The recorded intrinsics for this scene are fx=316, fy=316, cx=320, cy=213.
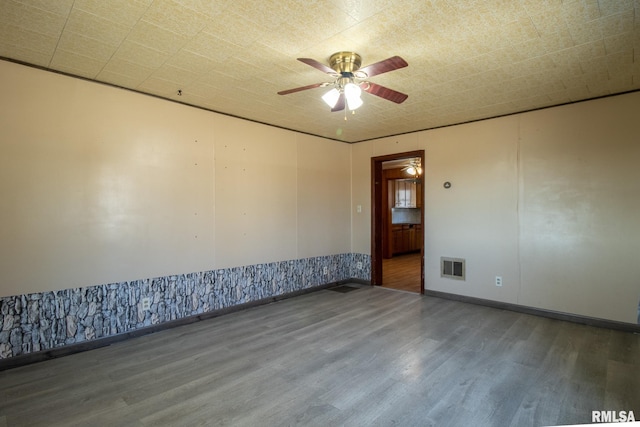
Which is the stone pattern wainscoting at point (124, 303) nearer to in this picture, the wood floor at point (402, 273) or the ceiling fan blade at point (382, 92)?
the wood floor at point (402, 273)

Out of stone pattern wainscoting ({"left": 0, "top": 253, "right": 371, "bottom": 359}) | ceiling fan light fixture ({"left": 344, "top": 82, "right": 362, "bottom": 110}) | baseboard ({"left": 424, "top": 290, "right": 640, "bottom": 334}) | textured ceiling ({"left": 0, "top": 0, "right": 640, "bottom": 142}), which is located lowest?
baseboard ({"left": 424, "top": 290, "right": 640, "bottom": 334})

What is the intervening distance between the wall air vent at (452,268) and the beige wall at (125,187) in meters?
2.34

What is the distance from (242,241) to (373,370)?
8.08ft

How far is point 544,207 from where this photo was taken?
398 cm

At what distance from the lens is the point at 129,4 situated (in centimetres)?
201

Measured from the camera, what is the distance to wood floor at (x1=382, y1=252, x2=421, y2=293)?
564 centimetres

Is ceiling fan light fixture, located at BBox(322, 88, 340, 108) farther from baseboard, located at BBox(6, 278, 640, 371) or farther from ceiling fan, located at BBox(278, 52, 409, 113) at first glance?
baseboard, located at BBox(6, 278, 640, 371)

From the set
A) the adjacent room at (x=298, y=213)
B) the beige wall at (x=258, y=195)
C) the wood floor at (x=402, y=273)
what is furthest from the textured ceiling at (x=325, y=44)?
the wood floor at (x=402, y=273)

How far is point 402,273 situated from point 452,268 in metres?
2.00

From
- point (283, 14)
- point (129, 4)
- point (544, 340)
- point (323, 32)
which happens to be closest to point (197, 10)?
point (129, 4)

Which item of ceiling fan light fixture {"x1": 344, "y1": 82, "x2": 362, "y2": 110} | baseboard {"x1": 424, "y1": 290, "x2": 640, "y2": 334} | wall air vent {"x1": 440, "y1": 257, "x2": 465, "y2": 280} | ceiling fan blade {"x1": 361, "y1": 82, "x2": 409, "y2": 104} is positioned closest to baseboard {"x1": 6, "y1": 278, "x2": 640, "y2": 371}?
baseboard {"x1": 424, "y1": 290, "x2": 640, "y2": 334}

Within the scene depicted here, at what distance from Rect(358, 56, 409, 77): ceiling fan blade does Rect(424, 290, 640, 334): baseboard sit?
3638 mm

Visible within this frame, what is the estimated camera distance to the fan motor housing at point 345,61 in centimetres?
258

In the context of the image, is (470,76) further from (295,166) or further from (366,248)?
(366,248)
